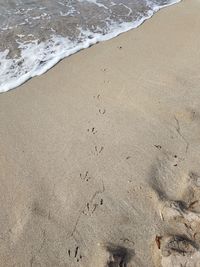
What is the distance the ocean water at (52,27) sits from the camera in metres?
4.20

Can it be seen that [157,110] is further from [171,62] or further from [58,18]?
[58,18]

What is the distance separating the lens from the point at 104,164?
2.83 m

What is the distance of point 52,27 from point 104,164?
9.56 ft

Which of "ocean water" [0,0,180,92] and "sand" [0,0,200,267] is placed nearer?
"sand" [0,0,200,267]

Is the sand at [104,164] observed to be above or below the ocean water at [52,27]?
below

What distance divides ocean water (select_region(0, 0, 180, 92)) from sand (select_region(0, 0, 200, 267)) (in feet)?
0.96

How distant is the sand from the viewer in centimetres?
225

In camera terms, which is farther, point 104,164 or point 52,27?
point 52,27

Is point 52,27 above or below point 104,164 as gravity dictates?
above

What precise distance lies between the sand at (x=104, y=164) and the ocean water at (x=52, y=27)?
0.29 meters

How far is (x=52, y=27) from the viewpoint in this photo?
4.97m

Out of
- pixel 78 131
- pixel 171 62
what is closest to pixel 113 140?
pixel 78 131

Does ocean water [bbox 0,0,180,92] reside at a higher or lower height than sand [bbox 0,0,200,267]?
higher

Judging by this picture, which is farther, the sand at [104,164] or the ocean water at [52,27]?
the ocean water at [52,27]
